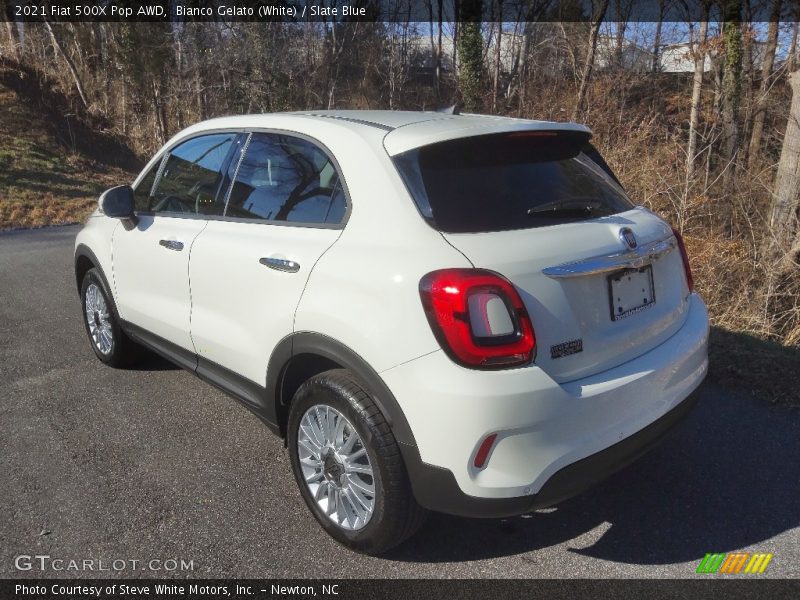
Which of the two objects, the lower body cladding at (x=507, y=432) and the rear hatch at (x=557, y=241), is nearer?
the lower body cladding at (x=507, y=432)

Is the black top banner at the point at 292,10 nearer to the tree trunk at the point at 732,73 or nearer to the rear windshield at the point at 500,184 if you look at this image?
the tree trunk at the point at 732,73

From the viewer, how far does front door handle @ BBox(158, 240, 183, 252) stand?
3545 millimetres

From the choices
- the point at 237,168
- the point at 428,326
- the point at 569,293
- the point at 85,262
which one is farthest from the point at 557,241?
the point at 85,262

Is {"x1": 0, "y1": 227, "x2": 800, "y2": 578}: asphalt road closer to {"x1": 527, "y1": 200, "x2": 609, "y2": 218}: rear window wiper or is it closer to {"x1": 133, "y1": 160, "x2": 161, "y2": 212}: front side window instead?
{"x1": 133, "y1": 160, "x2": 161, "y2": 212}: front side window

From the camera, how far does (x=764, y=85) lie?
13609mm

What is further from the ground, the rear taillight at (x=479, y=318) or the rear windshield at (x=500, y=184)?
the rear windshield at (x=500, y=184)

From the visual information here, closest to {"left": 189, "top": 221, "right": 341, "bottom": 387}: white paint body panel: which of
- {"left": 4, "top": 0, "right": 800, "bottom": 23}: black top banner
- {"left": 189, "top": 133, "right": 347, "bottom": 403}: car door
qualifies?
{"left": 189, "top": 133, "right": 347, "bottom": 403}: car door

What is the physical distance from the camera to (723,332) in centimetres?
529

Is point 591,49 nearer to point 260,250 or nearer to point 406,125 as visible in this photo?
point 406,125

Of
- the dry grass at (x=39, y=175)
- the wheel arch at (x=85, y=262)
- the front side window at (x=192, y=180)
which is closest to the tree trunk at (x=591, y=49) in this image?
the dry grass at (x=39, y=175)

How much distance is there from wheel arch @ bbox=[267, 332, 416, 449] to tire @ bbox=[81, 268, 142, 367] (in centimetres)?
200

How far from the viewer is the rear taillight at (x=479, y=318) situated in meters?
2.20

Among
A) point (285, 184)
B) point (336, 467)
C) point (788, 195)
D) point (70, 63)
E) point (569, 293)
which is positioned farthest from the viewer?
point (70, 63)

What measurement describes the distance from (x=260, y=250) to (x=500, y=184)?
1.13 m
